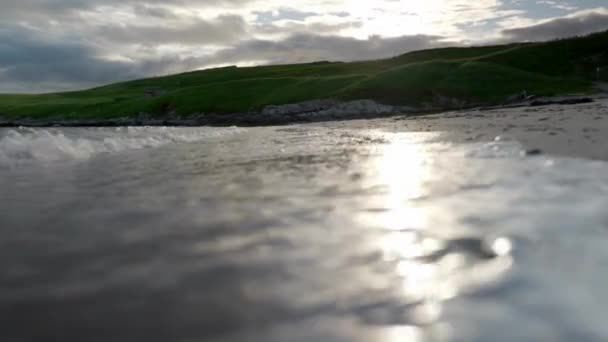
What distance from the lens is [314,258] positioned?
4387 mm

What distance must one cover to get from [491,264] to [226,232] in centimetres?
264

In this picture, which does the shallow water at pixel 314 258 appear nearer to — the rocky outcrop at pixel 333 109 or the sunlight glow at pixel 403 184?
the sunlight glow at pixel 403 184

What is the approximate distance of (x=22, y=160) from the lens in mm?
12961

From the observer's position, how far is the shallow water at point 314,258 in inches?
126

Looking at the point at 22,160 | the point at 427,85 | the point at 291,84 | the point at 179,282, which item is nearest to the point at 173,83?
the point at 291,84

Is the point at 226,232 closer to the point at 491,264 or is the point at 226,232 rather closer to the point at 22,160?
the point at 491,264

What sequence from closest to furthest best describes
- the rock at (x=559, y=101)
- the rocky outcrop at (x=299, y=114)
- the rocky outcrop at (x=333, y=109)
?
the rock at (x=559, y=101) → the rocky outcrop at (x=299, y=114) → the rocky outcrop at (x=333, y=109)

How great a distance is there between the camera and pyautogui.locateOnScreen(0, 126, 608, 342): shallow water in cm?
319

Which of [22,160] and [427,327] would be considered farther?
[22,160]

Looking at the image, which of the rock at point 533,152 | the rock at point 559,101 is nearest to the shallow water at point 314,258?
the rock at point 533,152

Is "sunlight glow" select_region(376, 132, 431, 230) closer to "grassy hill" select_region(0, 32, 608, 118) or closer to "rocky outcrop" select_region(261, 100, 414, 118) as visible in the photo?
"rocky outcrop" select_region(261, 100, 414, 118)

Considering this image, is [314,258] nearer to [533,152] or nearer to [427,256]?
[427,256]

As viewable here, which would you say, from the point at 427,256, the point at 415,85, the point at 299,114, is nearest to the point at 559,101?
the point at 415,85

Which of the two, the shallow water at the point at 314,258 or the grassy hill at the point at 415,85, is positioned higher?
the grassy hill at the point at 415,85
